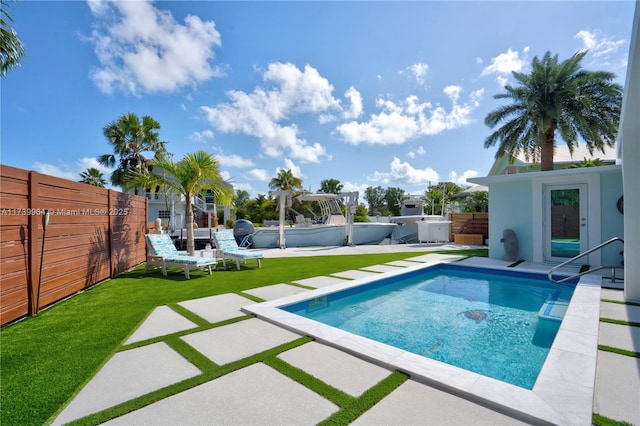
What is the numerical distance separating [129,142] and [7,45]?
16385mm

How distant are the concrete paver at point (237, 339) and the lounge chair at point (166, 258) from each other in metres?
3.91

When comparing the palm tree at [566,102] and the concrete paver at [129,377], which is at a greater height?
the palm tree at [566,102]

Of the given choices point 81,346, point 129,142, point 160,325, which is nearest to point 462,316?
point 160,325

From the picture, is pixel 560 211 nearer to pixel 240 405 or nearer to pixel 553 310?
pixel 553 310

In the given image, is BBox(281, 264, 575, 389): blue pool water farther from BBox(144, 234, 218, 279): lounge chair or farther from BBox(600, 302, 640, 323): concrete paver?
BBox(144, 234, 218, 279): lounge chair

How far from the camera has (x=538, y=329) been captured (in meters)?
4.41

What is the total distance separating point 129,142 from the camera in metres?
18.5

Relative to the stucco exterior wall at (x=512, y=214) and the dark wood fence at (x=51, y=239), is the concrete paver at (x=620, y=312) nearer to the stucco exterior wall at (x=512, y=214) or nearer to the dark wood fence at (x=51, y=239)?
the stucco exterior wall at (x=512, y=214)

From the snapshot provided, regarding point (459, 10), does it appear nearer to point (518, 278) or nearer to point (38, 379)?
point (518, 278)

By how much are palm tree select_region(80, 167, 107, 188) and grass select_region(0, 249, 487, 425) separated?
73.4 ft

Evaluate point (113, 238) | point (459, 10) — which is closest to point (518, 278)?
point (459, 10)

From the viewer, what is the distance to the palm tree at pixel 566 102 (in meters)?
12.8

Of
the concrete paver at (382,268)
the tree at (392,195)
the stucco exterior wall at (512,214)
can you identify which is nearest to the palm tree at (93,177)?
the concrete paver at (382,268)

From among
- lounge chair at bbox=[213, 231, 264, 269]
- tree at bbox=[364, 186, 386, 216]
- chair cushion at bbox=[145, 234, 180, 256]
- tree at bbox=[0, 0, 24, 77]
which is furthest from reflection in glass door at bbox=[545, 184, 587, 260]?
tree at bbox=[364, 186, 386, 216]
